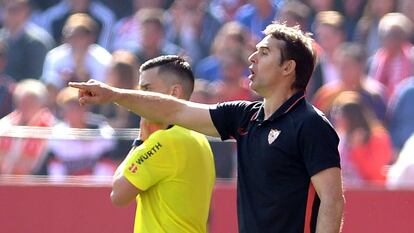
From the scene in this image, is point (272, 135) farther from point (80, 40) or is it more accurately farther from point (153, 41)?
point (80, 40)

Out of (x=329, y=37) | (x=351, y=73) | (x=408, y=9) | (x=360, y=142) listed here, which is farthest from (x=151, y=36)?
(x=360, y=142)

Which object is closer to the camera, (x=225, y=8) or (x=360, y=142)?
(x=360, y=142)

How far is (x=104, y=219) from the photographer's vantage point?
7605 mm

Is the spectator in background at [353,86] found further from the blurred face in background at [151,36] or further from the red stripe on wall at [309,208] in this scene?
the red stripe on wall at [309,208]

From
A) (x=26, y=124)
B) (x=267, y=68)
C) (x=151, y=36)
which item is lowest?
(x=26, y=124)

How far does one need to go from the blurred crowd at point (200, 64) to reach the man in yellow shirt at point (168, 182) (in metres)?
2.50

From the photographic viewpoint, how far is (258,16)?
10.8 m

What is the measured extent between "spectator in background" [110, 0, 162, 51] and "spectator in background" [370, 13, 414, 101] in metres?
2.58

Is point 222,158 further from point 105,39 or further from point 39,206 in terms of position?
point 105,39

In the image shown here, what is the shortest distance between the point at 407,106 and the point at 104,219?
3179 millimetres

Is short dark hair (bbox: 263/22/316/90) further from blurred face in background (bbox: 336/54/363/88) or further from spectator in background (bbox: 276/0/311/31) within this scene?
spectator in background (bbox: 276/0/311/31)

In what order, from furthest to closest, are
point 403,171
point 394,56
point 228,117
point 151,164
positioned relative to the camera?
point 394,56, point 403,171, point 151,164, point 228,117

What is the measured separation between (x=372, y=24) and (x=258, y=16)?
123 centimetres

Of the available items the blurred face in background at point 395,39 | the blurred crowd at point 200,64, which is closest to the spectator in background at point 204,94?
the blurred crowd at point 200,64
